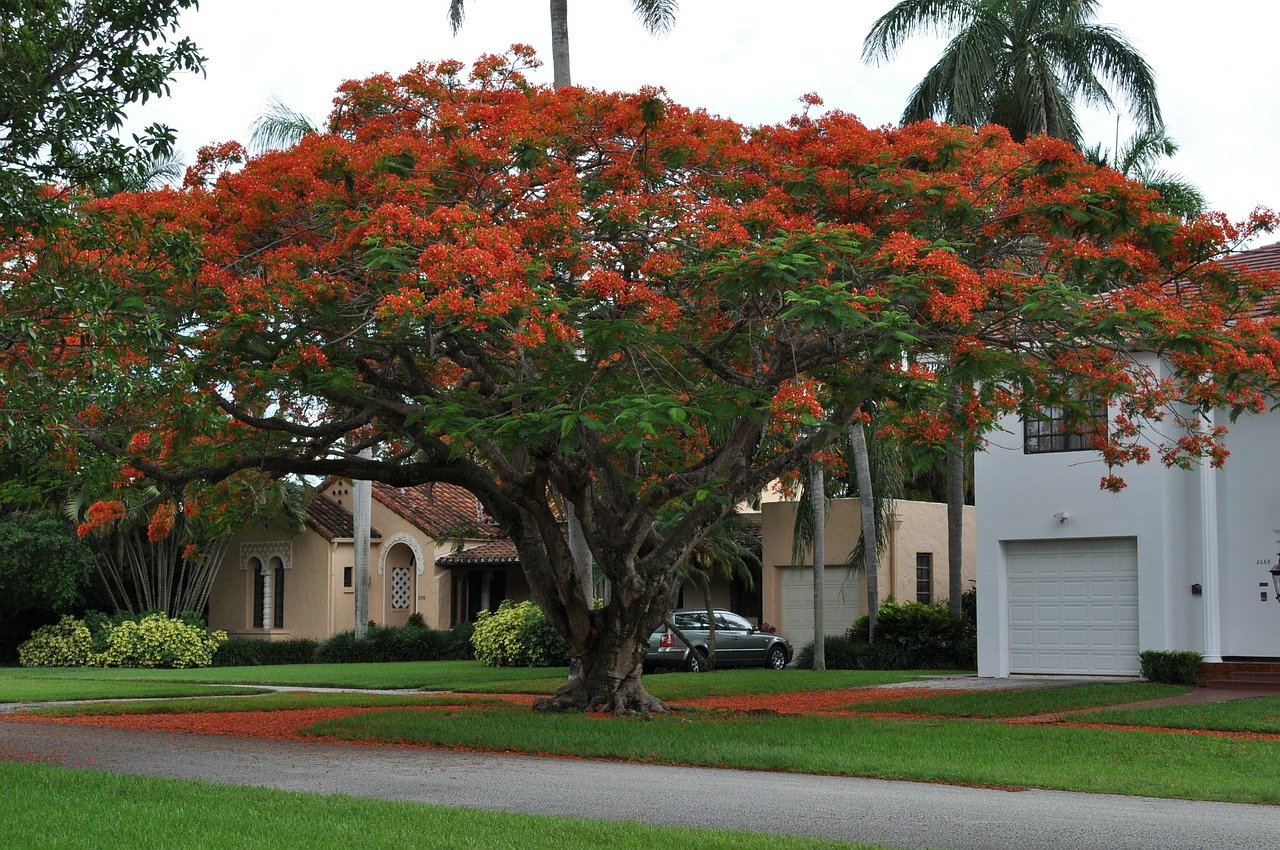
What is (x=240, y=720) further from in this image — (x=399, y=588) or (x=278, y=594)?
(x=278, y=594)

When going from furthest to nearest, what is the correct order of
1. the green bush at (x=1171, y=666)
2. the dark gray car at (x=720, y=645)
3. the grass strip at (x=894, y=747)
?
the dark gray car at (x=720, y=645)
the green bush at (x=1171, y=666)
the grass strip at (x=894, y=747)

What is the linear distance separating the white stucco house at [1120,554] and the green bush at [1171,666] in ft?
0.74

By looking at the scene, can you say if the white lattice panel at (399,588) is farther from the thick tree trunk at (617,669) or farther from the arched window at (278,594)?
the thick tree trunk at (617,669)

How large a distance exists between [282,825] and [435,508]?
1239 inches

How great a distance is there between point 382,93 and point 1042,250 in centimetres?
745

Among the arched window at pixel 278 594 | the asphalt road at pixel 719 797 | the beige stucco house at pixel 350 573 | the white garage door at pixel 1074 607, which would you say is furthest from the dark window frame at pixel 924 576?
the asphalt road at pixel 719 797

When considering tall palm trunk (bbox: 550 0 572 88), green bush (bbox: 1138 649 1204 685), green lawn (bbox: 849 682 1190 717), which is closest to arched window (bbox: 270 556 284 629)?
tall palm trunk (bbox: 550 0 572 88)

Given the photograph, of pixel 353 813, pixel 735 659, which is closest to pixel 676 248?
pixel 353 813

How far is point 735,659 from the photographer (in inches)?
1204

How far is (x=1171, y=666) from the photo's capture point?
69.8 feet

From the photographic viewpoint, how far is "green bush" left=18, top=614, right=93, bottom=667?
3488 cm

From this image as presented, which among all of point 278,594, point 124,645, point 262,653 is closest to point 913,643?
point 262,653

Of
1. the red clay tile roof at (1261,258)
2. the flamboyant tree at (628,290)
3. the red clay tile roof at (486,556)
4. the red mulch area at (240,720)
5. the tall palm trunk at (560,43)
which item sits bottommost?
the red mulch area at (240,720)

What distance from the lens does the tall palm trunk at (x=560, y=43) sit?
22.2 metres
